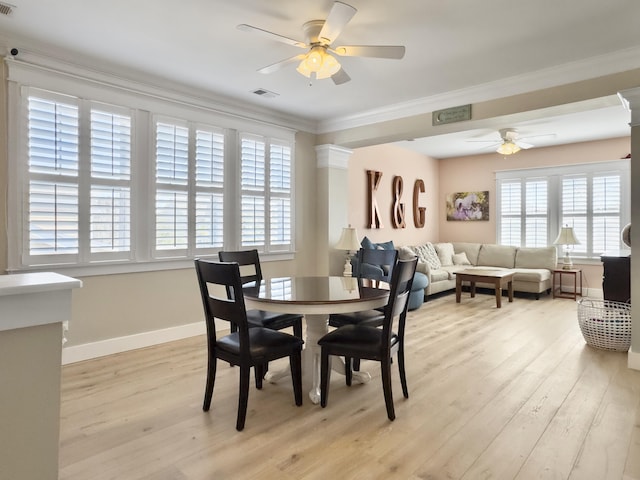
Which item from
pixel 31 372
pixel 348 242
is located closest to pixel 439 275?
pixel 348 242

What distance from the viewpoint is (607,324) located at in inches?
148

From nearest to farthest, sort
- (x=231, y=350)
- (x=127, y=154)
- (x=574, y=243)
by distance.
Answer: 1. (x=231, y=350)
2. (x=127, y=154)
3. (x=574, y=243)

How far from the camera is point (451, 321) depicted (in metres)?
5.00

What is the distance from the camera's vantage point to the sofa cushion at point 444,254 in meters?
7.45

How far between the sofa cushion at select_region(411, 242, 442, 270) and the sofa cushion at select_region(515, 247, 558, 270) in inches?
55.1

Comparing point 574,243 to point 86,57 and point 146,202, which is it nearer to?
point 146,202

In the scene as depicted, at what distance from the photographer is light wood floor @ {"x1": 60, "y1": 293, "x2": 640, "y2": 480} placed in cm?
195

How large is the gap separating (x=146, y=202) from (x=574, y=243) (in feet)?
20.9

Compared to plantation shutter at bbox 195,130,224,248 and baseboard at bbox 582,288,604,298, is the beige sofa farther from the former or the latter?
plantation shutter at bbox 195,130,224,248

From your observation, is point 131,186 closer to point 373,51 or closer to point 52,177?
point 52,177

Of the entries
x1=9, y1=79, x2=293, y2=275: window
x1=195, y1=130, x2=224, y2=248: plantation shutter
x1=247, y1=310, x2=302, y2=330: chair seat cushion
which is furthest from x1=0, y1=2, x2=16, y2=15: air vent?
x1=247, y1=310, x2=302, y2=330: chair seat cushion

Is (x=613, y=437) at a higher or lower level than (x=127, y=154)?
lower

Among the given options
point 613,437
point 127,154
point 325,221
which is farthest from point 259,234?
point 613,437

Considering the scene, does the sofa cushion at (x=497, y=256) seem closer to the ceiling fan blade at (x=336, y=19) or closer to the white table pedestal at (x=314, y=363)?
the white table pedestal at (x=314, y=363)
